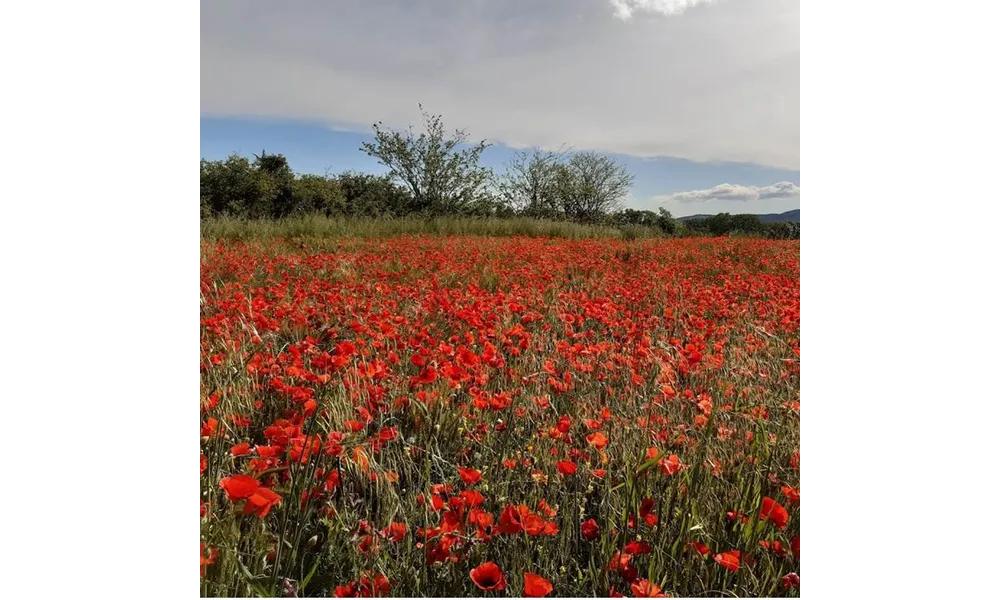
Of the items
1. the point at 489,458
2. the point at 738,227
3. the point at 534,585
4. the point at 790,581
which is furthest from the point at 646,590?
the point at 738,227

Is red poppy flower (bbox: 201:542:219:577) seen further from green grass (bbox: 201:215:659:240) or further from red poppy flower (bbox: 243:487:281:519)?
green grass (bbox: 201:215:659:240)

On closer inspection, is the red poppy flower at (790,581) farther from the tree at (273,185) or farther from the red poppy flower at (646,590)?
the tree at (273,185)

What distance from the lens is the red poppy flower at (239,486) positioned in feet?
2.99

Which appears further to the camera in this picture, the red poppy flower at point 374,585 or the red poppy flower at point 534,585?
the red poppy flower at point 374,585

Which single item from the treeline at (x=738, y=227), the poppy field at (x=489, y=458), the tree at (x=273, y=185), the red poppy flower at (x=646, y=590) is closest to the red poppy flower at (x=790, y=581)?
the poppy field at (x=489, y=458)

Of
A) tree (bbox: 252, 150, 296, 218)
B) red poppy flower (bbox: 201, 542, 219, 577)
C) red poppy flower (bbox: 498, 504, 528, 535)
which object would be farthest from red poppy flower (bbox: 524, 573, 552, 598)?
tree (bbox: 252, 150, 296, 218)

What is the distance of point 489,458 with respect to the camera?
1.70 metres

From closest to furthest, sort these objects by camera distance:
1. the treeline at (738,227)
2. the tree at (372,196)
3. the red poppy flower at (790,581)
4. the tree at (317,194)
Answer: the red poppy flower at (790,581), the treeline at (738,227), the tree at (372,196), the tree at (317,194)

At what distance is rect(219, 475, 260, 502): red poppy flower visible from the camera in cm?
91

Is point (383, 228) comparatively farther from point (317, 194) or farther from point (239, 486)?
point (317, 194)

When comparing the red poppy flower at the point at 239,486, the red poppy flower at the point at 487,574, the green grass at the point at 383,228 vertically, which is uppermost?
the green grass at the point at 383,228

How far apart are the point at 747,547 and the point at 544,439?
2.24 ft

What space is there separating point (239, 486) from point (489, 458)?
3.00 feet
